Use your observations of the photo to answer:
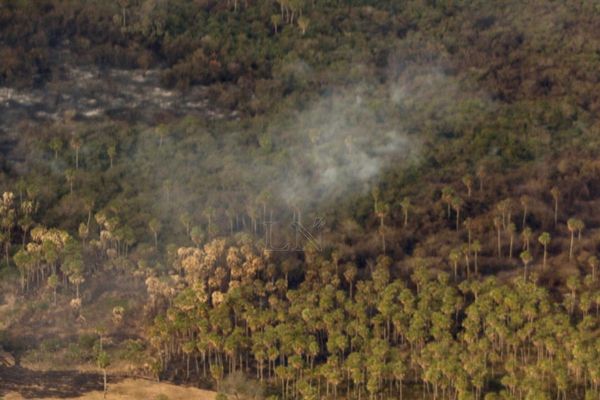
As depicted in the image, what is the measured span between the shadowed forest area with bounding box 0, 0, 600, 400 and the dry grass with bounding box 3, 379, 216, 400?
99 cm

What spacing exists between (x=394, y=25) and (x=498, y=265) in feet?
154

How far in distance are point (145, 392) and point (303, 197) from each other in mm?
23667

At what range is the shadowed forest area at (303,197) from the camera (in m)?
63.9

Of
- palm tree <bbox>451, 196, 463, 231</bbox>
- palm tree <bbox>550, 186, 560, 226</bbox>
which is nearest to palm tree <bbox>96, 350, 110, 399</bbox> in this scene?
palm tree <bbox>451, 196, 463, 231</bbox>

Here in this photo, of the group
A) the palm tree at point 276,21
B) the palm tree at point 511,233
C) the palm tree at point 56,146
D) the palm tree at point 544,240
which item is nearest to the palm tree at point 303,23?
the palm tree at point 276,21

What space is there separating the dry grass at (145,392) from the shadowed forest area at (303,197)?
3.26ft

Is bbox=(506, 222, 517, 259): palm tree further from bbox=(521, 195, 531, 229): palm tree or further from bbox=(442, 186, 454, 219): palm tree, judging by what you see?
bbox=(442, 186, 454, 219): palm tree

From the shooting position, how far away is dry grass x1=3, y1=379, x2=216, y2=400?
2422 inches

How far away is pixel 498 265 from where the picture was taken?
74.8m

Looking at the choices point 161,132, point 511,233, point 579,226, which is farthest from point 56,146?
point 579,226

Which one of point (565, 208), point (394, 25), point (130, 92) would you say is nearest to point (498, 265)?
point (565, 208)

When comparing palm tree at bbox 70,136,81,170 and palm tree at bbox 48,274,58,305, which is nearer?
palm tree at bbox 48,274,58,305

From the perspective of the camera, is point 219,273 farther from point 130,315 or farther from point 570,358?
point 570,358

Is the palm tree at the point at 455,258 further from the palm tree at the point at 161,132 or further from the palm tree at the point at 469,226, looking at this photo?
the palm tree at the point at 161,132
